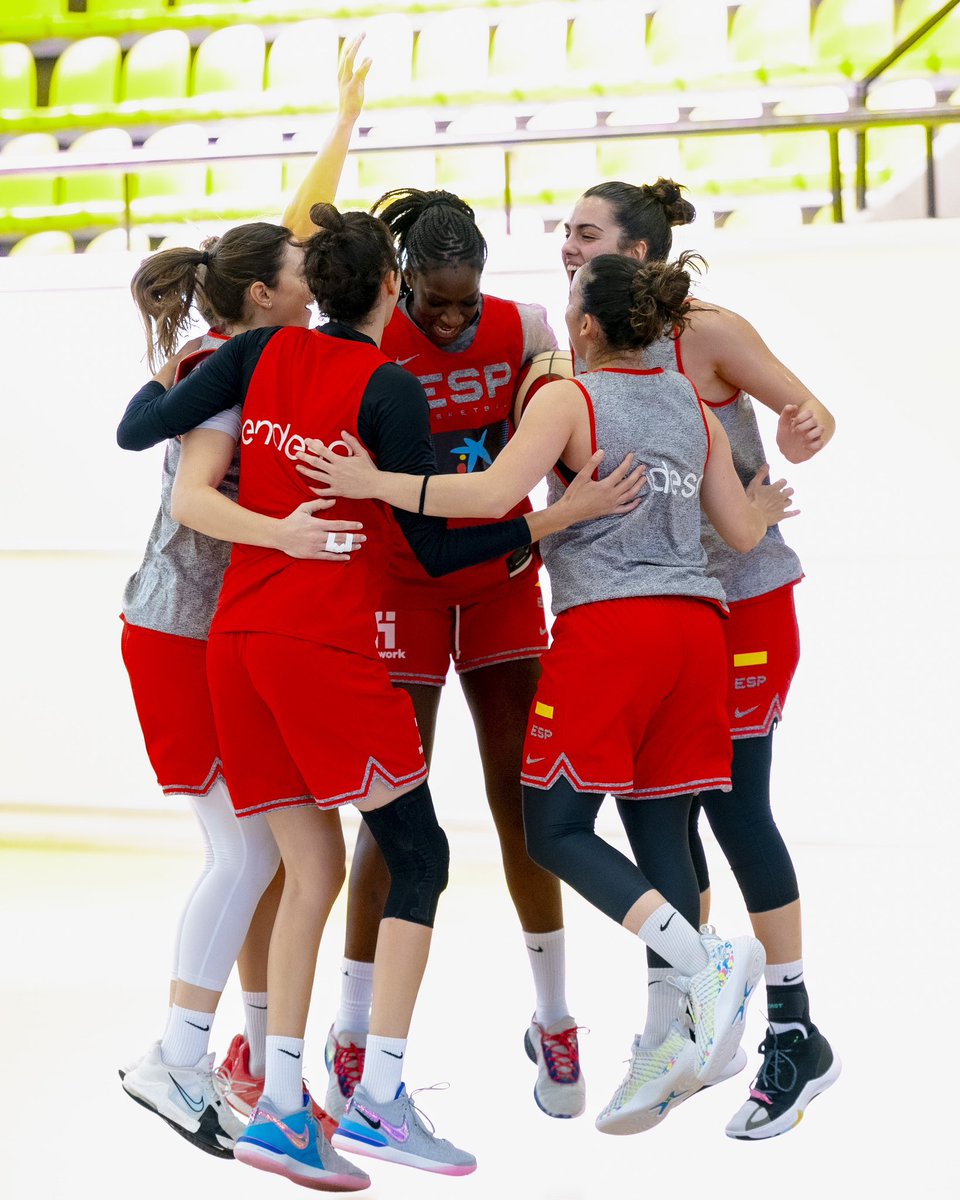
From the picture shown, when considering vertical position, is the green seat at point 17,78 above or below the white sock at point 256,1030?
above

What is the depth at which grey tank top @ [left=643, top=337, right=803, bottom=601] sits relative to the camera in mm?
2322

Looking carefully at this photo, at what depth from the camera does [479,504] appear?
1.98 m

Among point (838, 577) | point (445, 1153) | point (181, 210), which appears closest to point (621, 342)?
point (445, 1153)

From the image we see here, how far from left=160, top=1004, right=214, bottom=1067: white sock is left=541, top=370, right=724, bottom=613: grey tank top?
883mm

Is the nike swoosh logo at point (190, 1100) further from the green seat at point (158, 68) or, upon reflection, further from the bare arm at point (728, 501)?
the green seat at point (158, 68)

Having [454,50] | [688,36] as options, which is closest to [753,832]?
[688,36]

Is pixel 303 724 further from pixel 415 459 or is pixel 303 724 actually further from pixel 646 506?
pixel 646 506

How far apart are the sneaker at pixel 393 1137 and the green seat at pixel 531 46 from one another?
18.3ft

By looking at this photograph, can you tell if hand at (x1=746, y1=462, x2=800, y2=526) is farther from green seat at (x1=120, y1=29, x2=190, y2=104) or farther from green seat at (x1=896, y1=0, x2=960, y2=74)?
green seat at (x1=120, y1=29, x2=190, y2=104)

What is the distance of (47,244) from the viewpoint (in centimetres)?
587

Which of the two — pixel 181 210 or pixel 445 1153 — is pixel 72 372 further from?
pixel 445 1153

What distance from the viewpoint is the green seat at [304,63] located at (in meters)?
6.65

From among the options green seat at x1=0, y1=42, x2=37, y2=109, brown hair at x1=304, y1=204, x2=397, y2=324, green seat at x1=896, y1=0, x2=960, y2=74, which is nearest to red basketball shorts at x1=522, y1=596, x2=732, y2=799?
brown hair at x1=304, y1=204, x2=397, y2=324

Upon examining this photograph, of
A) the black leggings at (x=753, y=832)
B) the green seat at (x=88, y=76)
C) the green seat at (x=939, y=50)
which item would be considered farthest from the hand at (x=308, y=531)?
the green seat at (x=88, y=76)
